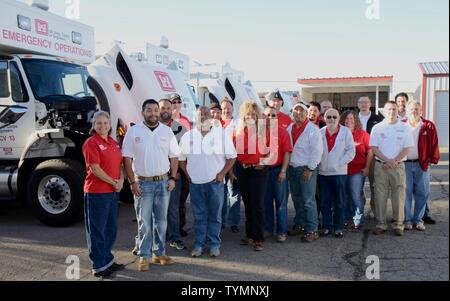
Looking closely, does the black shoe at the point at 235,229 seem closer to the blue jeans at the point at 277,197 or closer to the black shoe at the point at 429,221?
the blue jeans at the point at 277,197

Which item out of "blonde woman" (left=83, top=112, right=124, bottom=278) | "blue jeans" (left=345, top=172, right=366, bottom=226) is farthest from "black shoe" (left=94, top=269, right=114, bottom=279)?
"blue jeans" (left=345, top=172, right=366, bottom=226)

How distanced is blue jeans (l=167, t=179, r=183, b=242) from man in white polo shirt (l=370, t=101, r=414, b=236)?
2586mm

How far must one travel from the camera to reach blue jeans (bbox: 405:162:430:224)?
573cm

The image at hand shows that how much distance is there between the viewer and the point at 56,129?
6.14m

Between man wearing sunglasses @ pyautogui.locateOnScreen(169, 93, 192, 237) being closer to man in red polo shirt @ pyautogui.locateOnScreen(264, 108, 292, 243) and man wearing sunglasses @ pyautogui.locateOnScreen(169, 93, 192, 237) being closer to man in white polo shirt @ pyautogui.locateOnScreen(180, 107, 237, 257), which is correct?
man in white polo shirt @ pyautogui.locateOnScreen(180, 107, 237, 257)

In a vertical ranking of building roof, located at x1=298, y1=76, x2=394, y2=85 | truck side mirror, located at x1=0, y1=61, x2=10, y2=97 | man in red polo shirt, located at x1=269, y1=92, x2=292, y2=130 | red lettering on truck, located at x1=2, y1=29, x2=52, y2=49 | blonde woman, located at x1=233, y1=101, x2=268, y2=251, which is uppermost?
building roof, located at x1=298, y1=76, x2=394, y2=85

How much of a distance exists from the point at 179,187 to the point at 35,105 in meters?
2.73

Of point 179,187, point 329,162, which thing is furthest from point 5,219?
point 329,162

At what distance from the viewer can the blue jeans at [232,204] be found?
588 cm

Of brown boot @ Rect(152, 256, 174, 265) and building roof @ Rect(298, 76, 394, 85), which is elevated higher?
building roof @ Rect(298, 76, 394, 85)

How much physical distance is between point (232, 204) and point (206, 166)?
4.76 ft

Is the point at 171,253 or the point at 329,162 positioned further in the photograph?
the point at 329,162

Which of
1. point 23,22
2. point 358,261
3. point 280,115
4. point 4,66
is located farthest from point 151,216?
point 23,22
